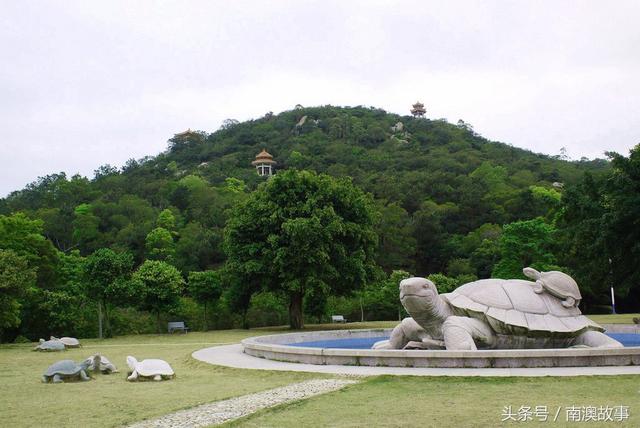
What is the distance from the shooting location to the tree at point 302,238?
28881mm

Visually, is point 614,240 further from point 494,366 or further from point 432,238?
point 432,238

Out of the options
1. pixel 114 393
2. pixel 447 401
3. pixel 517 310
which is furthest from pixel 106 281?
pixel 447 401

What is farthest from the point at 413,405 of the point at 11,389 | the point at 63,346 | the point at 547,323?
the point at 63,346

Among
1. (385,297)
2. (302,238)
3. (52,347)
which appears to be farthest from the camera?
(385,297)

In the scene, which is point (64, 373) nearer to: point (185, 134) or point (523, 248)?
point (523, 248)

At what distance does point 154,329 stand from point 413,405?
1103 inches

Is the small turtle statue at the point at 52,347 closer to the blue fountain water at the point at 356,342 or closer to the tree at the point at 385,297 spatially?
the blue fountain water at the point at 356,342

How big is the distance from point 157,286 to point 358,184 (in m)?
41.9

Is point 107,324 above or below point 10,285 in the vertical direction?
below

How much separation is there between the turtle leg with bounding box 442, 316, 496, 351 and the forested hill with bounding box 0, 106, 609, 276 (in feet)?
73.7

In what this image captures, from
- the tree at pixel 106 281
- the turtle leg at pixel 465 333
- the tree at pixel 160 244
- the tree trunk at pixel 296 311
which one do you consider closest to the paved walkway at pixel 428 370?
the turtle leg at pixel 465 333

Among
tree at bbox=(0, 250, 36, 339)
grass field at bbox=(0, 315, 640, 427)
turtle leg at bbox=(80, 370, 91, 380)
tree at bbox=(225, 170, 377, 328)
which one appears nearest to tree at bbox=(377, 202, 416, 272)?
tree at bbox=(225, 170, 377, 328)

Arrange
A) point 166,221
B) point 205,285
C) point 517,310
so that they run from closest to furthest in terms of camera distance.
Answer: point 517,310, point 205,285, point 166,221

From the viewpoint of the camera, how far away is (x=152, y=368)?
12.4 m
